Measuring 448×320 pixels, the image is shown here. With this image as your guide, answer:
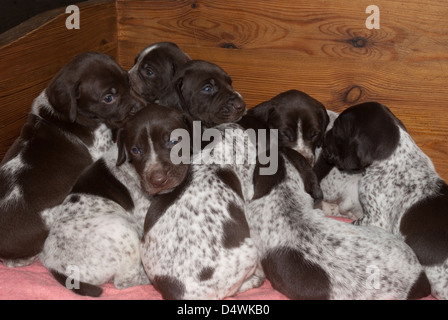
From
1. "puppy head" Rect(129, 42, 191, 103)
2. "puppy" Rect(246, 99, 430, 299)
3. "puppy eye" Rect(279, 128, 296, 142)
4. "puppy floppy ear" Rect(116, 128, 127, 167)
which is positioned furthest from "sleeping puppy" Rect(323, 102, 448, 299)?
"puppy floppy ear" Rect(116, 128, 127, 167)

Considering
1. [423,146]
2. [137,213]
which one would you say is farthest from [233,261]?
[423,146]

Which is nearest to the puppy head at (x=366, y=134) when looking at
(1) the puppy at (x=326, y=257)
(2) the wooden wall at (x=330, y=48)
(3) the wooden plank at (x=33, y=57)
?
(2) the wooden wall at (x=330, y=48)

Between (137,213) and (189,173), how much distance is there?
0.71 meters

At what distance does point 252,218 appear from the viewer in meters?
4.80

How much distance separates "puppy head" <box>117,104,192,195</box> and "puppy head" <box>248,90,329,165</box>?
0.98 meters

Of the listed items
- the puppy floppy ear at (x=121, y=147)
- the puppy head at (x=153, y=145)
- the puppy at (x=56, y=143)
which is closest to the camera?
the puppy head at (x=153, y=145)

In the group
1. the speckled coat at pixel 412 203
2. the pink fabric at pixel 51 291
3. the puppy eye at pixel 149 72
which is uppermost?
the puppy eye at pixel 149 72

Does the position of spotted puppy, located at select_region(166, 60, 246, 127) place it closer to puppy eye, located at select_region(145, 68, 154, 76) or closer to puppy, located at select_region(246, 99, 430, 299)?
puppy eye, located at select_region(145, 68, 154, 76)

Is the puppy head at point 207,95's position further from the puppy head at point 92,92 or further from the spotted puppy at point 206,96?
the puppy head at point 92,92

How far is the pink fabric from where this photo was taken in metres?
4.56

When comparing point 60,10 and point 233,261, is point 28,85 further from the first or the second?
point 233,261

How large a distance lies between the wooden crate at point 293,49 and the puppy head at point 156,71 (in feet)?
2.53

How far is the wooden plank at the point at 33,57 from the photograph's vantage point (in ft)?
18.6

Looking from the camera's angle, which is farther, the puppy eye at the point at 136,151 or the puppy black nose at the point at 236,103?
the puppy black nose at the point at 236,103
